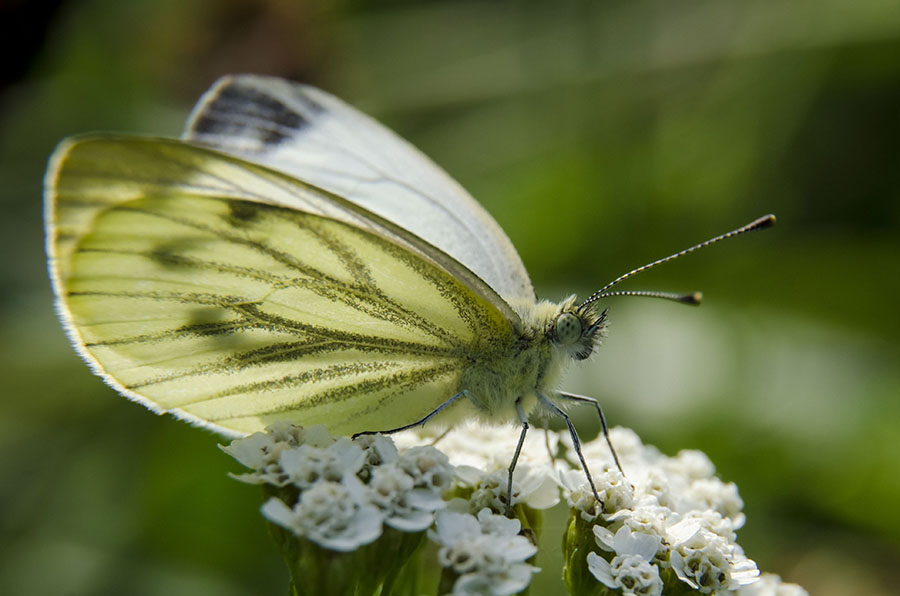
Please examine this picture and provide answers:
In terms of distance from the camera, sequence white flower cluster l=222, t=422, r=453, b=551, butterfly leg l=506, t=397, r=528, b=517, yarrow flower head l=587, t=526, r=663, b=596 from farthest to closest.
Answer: butterfly leg l=506, t=397, r=528, b=517 → yarrow flower head l=587, t=526, r=663, b=596 → white flower cluster l=222, t=422, r=453, b=551

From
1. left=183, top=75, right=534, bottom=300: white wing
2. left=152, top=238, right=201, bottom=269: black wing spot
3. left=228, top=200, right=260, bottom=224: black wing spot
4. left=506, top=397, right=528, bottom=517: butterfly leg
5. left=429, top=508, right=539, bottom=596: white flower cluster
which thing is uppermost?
Answer: left=183, top=75, right=534, bottom=300: white wing

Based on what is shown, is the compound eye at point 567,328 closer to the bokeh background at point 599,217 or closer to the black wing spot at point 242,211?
the black wing spot at point 242,211


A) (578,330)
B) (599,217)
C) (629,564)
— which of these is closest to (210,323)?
(578,330)

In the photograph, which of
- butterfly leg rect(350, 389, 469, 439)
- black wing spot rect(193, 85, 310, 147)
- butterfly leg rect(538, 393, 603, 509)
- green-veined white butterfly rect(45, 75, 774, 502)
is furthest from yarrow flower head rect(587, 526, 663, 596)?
black wing spot rect(193, 85, 310, 147)

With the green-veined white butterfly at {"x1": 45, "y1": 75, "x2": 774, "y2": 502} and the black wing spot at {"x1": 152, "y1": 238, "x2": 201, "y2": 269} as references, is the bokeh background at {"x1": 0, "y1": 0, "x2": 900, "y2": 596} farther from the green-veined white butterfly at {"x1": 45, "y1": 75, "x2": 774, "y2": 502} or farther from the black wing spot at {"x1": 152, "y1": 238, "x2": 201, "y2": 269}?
the black wing spot at {"x1": 152, "y1": 238, "x2": 201, "y2": 269}

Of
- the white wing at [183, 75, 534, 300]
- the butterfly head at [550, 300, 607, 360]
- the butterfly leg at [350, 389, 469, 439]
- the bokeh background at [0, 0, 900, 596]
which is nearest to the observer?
the butterfly leg at [350, 389, 469, 439]

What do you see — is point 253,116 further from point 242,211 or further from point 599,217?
point 599,217

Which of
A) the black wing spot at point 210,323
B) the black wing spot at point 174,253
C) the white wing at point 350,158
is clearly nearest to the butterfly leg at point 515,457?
the white wing at point 350,158
